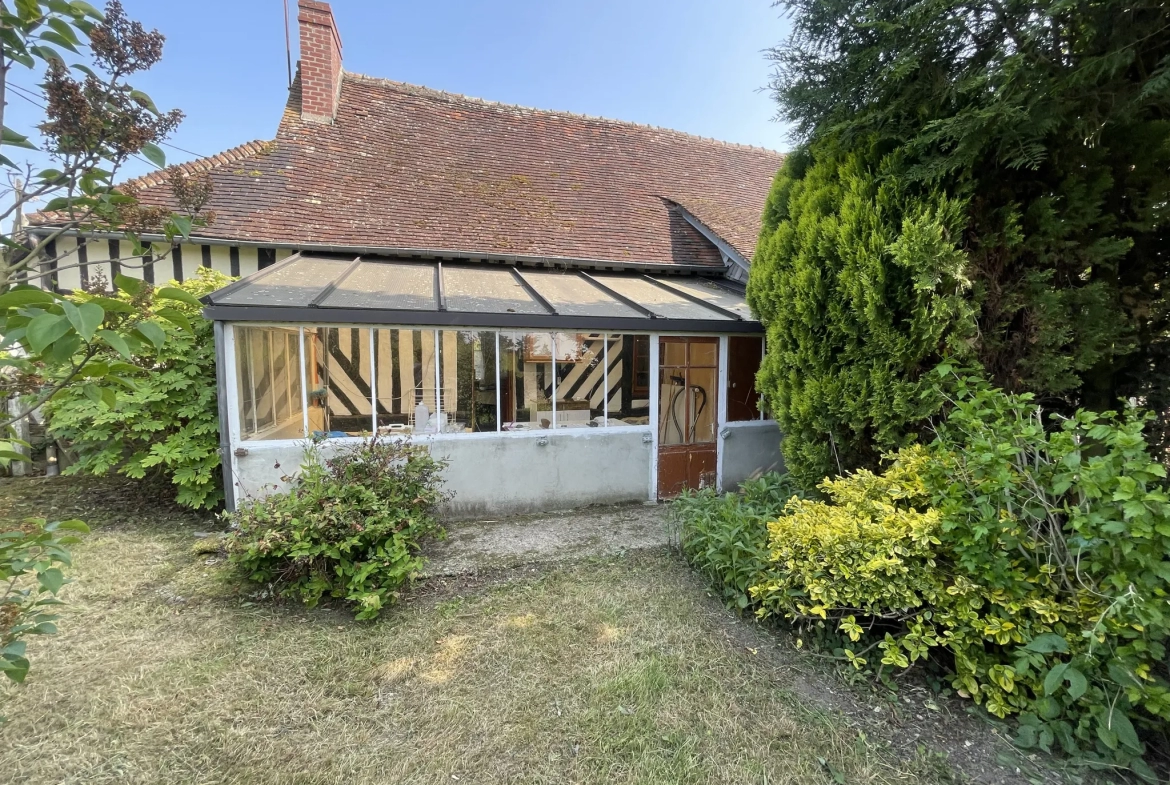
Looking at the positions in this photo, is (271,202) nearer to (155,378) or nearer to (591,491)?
(155,378)

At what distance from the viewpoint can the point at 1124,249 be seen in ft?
12.1

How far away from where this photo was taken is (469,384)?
6.81 metres

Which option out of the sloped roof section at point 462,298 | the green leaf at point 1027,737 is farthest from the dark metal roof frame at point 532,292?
the green leaf at point 1027,737

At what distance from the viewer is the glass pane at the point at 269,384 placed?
237 inches

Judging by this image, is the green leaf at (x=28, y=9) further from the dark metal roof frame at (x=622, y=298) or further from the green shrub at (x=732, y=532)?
the dark metal roof frame at (x=622, y=298)

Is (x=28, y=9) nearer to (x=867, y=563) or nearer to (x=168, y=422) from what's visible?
(x=867, y=563)

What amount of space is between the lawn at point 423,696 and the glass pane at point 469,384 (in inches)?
102

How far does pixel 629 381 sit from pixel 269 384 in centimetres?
519

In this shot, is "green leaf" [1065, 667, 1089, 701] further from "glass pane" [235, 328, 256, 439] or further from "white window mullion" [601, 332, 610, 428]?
"glass pane" [235, 328, 256, 439]

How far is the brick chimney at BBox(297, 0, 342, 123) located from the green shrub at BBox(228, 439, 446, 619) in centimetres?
906

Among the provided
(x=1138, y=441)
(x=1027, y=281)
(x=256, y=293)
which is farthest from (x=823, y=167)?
(x=256, y=293)

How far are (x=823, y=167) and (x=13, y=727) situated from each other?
24.7 feet

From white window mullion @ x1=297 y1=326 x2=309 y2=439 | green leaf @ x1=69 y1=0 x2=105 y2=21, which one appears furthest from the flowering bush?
white window mullion @ x1=297 y1=326 x2=309 y2=439

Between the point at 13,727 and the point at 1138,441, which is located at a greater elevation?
the point at 1138,441
